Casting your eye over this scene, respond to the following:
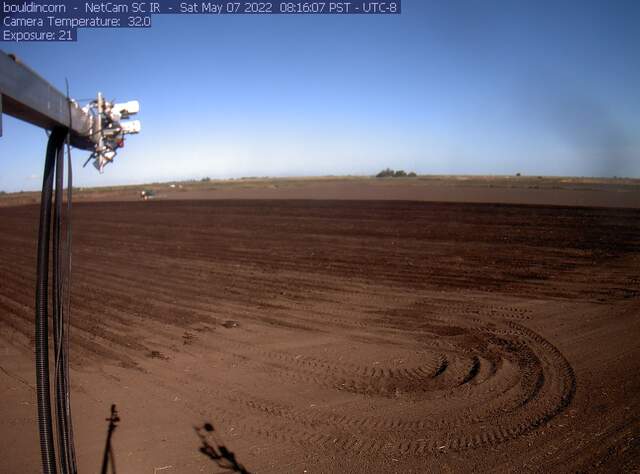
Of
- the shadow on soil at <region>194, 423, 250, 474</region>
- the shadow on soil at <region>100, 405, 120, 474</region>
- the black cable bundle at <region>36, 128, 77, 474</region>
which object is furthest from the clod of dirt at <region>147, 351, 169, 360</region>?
the black cable bundle at <region>36, 128, 77, 474</region>

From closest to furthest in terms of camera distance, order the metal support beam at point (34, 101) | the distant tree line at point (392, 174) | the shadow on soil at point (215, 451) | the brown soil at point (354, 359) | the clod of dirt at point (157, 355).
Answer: the metal support beam at point (34, 101), the shadow on soil at point (215, 451), the brown soil at point (354, 359), the clod of dirt at point (157, 355), the distant tree line at point (392, 174)

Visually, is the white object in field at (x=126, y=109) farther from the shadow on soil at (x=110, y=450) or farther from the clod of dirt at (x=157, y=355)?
the clod of dirt at (x=157, y=355)

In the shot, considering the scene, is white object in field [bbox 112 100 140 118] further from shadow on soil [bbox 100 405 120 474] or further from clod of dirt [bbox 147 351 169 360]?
clod of dirt [bbox 147 351 169 360]

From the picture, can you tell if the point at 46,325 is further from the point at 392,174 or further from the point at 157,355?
the point at 392,174

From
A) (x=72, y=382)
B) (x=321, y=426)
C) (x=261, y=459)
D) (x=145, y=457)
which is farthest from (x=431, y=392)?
(x=72, y=382)

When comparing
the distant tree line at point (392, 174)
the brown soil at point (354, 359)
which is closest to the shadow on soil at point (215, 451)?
the brown soil at point (354, 359)

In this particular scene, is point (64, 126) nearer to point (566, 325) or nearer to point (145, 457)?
point (145, 457)
